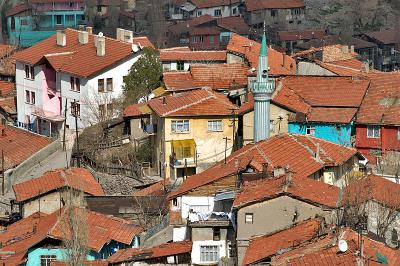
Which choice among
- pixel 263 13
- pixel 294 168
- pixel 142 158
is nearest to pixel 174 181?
pixel 142 158

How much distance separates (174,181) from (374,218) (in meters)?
9.85

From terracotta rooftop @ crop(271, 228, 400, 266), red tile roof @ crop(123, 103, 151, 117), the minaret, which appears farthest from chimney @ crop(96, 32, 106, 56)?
terracotta rooftop @ crop(271, 228, 400, 266)

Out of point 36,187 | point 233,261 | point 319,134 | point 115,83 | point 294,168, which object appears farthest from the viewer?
point 115,83

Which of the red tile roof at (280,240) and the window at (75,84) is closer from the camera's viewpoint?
the red tile roof at (280,240)

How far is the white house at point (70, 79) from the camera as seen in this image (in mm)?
49188

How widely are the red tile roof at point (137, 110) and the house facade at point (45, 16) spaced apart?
1681 inches

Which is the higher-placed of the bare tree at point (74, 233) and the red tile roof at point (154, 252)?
the bare tree at point (74, 233)

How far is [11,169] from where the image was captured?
44.5 metres

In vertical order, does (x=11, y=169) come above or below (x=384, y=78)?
below

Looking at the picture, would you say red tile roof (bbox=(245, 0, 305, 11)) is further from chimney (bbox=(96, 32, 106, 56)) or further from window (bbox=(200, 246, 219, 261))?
window (bbox=(200, 246, 219, 261))

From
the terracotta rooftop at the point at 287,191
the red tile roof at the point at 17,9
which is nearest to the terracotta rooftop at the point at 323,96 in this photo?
the terracotta rooftop at the point at 287,191

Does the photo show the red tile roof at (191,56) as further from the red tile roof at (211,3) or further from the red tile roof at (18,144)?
the red tile roof at (211,3)

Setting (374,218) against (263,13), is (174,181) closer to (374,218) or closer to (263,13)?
(374,218)

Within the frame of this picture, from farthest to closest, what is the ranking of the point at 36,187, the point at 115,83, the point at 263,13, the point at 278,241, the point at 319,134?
the point at 263,13
the point at 115,83
the point at 319,134
the point at 36,187
the point at 278,241
